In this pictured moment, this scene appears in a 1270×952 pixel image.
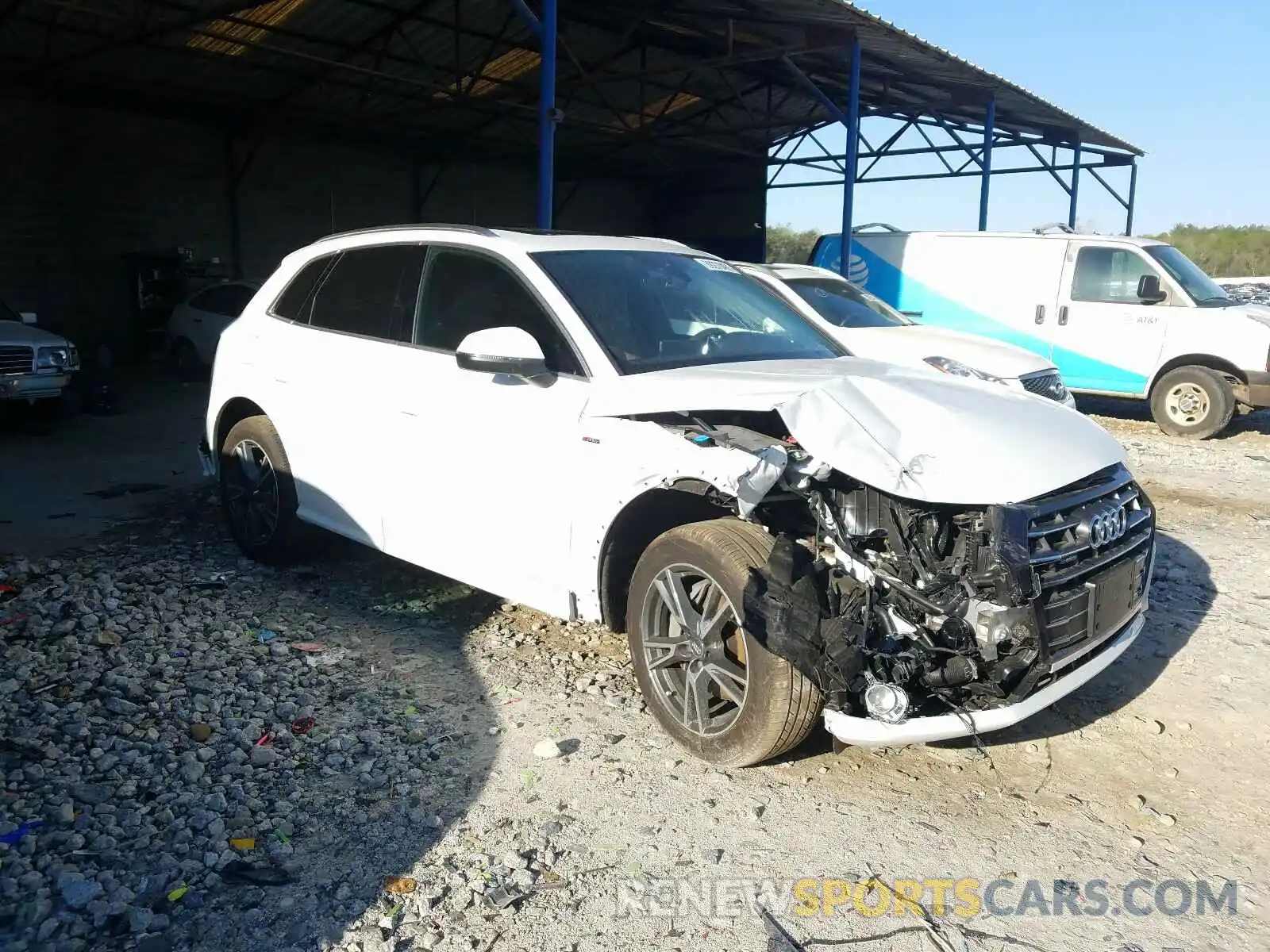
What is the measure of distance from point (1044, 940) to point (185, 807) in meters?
2.62

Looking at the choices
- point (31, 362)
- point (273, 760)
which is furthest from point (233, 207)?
point (273, 760)

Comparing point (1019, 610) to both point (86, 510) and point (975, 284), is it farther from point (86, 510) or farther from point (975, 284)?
point (975, 284)

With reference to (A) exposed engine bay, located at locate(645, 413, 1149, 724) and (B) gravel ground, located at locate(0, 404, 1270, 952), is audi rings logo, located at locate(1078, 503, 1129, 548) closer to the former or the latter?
(A) exposed engine bay, located at locate(645, 413, 1149, 724)

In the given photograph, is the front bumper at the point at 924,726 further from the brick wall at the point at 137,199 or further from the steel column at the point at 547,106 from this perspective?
the brick wall at the point at 137,199

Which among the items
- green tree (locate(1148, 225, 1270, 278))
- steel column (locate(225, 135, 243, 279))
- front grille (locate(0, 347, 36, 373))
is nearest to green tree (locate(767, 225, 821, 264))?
green tree (locate(1148, 225, 1270, 278))

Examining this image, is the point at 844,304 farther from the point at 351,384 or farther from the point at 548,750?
the point at 548,750

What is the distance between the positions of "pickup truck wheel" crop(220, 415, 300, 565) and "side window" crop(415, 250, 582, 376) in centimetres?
133

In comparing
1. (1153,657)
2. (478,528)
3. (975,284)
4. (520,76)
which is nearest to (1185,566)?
(1153,657)

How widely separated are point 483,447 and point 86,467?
600 centimetres

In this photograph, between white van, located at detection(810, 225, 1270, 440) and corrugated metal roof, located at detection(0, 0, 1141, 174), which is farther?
corrugated metal roof, located at detection(0, 0, 1141, 174)

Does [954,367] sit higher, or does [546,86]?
[546,86]

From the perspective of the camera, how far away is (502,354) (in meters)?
3.68

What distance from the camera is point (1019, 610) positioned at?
9.68 feet

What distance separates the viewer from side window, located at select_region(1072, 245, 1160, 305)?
11.0 meters
